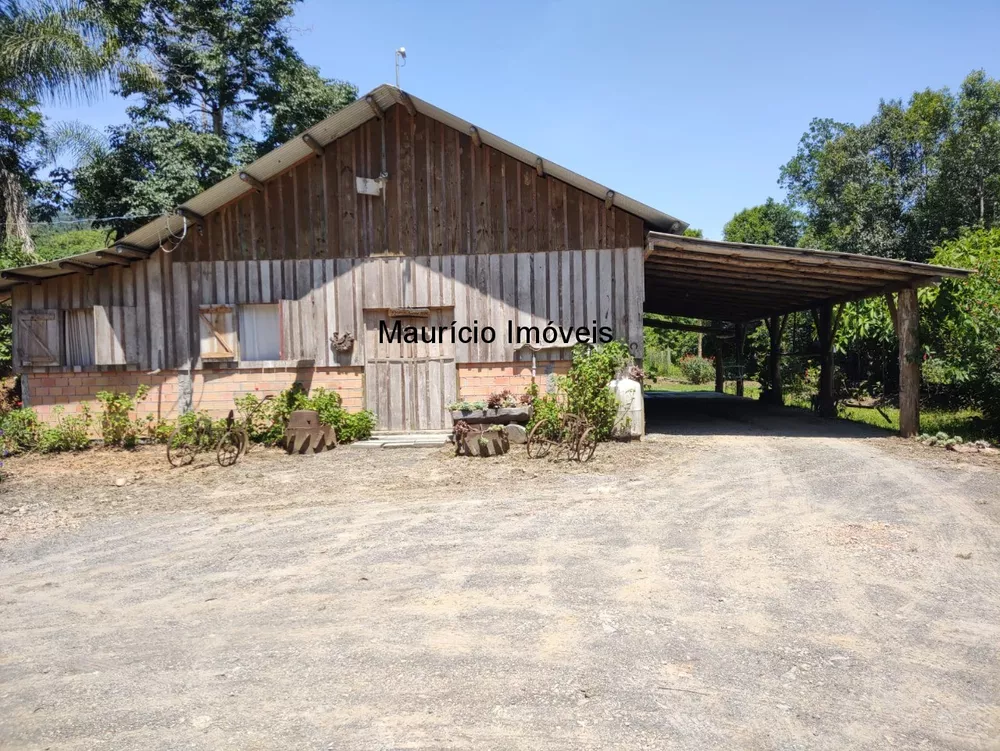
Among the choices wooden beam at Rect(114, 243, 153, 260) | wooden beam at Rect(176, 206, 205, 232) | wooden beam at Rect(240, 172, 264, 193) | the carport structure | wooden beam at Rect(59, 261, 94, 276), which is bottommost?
the carport structure

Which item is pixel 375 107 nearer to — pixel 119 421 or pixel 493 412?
pixel 493 412

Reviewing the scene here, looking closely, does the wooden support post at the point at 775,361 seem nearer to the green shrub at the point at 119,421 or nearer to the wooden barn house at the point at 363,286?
the wooden barn house at the point at 363,286

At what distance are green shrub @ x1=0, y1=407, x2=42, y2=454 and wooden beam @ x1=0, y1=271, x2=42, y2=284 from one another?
2.30 meters

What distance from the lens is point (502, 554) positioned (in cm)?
558

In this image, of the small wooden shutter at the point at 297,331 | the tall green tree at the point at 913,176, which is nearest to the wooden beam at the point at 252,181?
the small wooden shutter at the point at 297,331

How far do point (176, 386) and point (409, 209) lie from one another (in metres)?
5.38

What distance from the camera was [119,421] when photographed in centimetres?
1159

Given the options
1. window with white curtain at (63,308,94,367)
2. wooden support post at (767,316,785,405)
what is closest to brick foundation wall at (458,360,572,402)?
window with white curtain at (63,308,94,367)

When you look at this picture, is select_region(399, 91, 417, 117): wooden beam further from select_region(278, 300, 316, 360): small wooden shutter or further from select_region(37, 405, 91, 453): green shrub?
select_region(37, 405, 91, 453): green shrub

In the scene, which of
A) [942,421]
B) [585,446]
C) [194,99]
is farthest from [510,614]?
[194,99]

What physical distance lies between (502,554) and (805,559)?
251 cm

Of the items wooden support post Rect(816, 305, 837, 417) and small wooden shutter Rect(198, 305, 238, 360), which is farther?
wooden support post Rect(816, 305, 837, 417)

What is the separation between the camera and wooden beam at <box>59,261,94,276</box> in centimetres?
1079

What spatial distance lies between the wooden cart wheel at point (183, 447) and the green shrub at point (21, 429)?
278 centimetres
